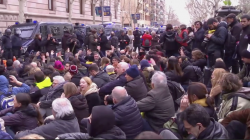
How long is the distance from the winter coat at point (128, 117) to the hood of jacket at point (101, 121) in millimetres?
842

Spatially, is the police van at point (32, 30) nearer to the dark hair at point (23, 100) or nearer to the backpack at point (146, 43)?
the backpack at point (146, 43)

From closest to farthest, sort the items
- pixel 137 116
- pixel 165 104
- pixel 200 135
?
pixel 200 135 < pixel 137 116 < pixel 165 104

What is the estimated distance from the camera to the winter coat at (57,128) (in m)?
4.06

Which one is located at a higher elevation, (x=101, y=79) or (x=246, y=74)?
(x=246, y=74)

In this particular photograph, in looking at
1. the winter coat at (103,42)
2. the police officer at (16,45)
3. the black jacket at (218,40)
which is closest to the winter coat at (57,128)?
the black jacket at (218,40)

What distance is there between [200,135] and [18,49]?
1269 cm

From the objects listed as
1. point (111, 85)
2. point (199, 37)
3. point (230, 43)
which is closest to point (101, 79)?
point (111, 85)

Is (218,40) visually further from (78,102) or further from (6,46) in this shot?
(6,46)

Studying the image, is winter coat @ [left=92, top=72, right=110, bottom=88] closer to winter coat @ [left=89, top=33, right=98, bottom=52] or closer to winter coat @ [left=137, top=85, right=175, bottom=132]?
winter coat @ [left=137, top=85, right=175, bottom=132]

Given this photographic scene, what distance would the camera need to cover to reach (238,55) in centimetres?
837

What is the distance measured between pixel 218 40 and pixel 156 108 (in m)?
4.20

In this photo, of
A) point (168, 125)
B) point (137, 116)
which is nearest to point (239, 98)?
point (168, 125)

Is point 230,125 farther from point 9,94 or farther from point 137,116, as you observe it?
point 9,94

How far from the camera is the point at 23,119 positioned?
15.6 ft
